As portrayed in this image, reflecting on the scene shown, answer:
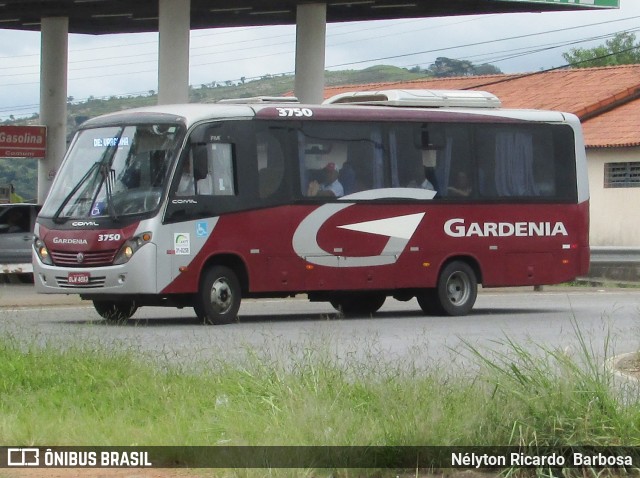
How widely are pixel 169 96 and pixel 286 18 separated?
239 inches

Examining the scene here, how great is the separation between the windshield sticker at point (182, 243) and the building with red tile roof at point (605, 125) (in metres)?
27.9

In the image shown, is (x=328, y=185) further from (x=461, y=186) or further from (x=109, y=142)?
(x=109, y=142)

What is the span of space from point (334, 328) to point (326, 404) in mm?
9111

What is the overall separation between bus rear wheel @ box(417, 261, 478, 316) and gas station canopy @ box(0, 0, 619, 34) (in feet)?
25.5

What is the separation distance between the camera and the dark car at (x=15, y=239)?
1075 inches

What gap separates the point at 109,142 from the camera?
18766mm

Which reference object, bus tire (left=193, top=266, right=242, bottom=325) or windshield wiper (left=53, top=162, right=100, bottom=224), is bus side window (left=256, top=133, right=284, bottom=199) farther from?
windshield wiper (left=53, top=162, right=100, bottom=224)

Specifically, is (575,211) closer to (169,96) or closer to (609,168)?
(169,96)

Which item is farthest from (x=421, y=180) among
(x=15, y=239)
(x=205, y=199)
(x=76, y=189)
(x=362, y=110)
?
(x=15, y=239)

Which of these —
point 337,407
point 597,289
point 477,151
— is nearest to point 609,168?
point 597,289

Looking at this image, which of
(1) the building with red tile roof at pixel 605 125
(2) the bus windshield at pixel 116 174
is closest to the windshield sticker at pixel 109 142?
(2) the bus windshield at pixel 116 174

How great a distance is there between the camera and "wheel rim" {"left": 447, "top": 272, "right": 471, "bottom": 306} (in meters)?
21.2

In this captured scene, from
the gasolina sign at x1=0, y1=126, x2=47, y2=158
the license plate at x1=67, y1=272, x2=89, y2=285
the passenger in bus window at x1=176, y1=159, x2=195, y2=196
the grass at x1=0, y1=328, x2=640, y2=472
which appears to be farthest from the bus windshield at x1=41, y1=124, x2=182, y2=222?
the gasolina sign at x1=0, y1=126, x2=47, y2=158

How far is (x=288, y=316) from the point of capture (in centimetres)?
2122
